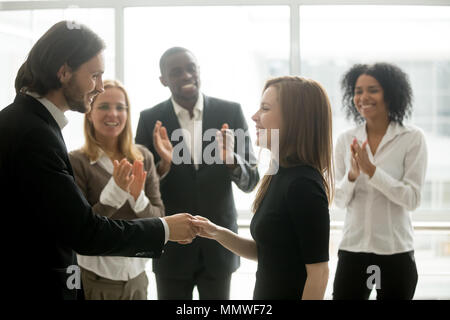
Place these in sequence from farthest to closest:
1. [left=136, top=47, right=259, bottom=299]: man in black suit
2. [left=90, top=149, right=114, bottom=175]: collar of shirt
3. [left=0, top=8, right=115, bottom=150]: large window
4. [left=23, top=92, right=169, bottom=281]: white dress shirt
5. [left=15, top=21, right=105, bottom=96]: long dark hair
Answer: [left=0, top=8, right=115, bottom=150]: large window, [left=136, top=47, right=259, bottom=299]: man in black suit, [left=90, top=149, right=114, bottom=175]: collar of shirt, [left=23, top=92, right=169, bottom=281]: white dress shirt, [left=15, top=21, right=105, bottom=96]: long dark hair

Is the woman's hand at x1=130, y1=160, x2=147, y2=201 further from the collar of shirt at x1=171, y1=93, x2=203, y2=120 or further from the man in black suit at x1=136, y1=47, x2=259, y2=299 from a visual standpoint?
the collar of shirt at x1=171, y1=93, x2=203, y2=120

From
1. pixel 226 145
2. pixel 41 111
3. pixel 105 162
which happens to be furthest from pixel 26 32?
pixel 41 111

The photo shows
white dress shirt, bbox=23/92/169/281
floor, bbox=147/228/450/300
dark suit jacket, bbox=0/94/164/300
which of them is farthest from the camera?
floor, bbox=147/228/450/300

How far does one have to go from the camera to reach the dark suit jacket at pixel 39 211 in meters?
1.05

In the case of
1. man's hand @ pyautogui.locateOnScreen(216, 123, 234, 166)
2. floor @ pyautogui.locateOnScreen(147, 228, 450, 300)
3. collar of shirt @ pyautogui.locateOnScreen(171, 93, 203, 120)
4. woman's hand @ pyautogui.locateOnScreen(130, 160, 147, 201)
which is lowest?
floor @ pyautogui.locateOnScreen(147, 228, 450, 300)

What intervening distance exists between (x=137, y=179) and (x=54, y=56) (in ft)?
1.94

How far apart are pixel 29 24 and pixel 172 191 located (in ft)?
4.58

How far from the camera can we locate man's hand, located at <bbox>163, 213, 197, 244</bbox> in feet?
4.34

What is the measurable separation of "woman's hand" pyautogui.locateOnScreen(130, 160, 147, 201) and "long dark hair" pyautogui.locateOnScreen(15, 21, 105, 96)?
1.57 feet

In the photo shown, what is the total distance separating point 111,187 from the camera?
1691 mm

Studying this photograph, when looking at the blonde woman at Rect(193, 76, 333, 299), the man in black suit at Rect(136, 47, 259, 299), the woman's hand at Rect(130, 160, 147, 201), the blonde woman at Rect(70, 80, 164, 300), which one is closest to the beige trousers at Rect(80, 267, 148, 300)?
the blonde woman at Rect(70, 80, 164, 300)

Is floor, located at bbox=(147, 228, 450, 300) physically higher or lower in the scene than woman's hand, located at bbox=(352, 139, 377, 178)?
lower

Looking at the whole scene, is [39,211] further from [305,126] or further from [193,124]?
[193,124]

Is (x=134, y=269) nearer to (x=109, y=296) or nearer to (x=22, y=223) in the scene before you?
(x=109, y=296)
